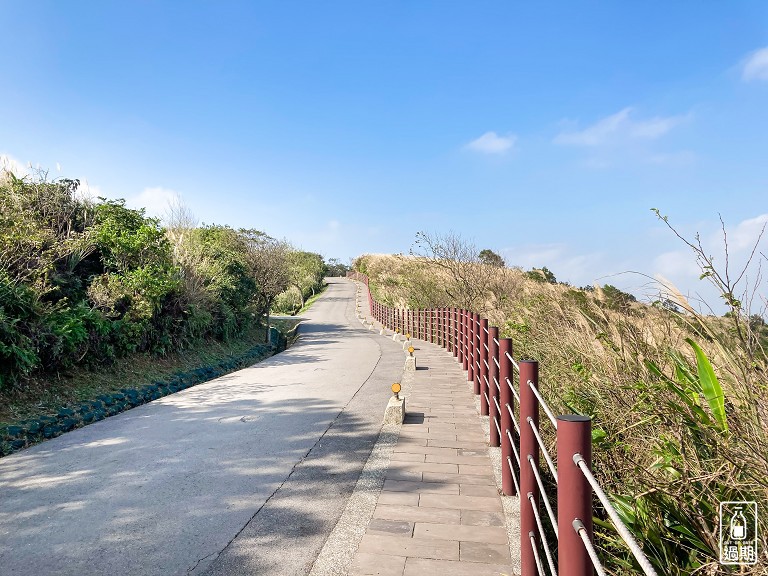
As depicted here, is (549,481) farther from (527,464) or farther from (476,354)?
(476,354)

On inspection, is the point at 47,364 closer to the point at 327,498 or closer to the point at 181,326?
the point at 181,326

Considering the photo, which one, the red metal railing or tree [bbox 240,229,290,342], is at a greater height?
tree [bbox 240,229,290,342]

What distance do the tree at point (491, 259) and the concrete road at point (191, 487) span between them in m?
11.0

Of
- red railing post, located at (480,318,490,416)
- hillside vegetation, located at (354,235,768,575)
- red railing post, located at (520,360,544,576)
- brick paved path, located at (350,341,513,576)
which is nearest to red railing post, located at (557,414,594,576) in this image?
hillside vegetation, located at (354,235,768,575)

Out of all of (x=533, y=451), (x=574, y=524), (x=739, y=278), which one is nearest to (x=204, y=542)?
(x=533, y=451)

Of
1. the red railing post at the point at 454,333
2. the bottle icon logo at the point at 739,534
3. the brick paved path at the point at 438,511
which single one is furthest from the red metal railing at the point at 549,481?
the red railing post at the point at 454,333

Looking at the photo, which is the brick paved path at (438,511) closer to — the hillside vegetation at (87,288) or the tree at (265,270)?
the hillside vegetation at (87,288)

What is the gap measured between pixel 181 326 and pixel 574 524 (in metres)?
14.0

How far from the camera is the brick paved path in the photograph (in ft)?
10.2

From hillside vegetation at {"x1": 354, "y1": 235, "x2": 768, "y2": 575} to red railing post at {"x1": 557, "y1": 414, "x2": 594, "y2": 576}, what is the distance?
55 centimetres

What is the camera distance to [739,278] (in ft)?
10.3

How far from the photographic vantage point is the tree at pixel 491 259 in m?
18.5

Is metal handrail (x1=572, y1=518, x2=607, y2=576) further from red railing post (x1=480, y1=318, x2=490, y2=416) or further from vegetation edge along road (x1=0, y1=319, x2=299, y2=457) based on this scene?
vegetation edge along road (x1=0, y1=319, x2=299, y2=457)

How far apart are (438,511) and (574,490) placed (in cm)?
224
